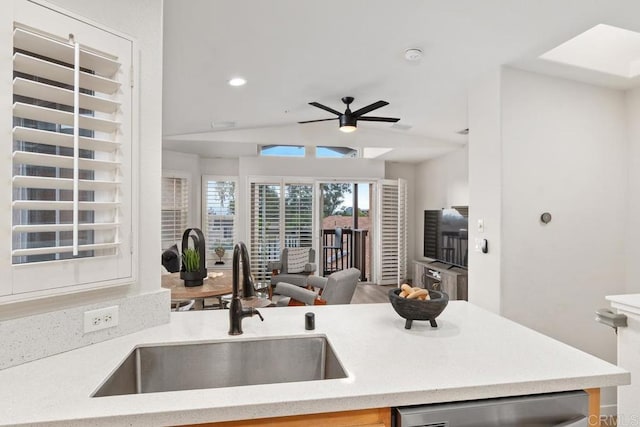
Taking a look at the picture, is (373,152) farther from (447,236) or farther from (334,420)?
(334,420)

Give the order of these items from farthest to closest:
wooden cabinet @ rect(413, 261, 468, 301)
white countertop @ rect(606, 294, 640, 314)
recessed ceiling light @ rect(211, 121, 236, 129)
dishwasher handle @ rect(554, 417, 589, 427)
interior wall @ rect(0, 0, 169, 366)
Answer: recessed ceiling light @ rect(211, 121, 236, 129) → wooden cabinet @ rect(413, 261, 468, 301) → white countertop @ rect(606, 294, 640, 314) → interior wall @ rect(0, 0, 169, 366) → dishwasher handle @ rect(554, 417, 589, 427)

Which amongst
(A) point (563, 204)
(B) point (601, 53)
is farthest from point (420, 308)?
(B) point (601, 53)

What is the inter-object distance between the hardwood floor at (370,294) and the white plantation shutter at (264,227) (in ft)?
5.09

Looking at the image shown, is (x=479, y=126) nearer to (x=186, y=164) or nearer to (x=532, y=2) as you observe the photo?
(x=532, y=2)

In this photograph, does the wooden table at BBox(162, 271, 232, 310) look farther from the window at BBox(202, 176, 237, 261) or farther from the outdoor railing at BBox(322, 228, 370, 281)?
the outdoor railing at BBox(322, 228, 370, 281)

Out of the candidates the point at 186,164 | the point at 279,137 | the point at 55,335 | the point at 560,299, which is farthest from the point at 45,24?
the point at 186,164

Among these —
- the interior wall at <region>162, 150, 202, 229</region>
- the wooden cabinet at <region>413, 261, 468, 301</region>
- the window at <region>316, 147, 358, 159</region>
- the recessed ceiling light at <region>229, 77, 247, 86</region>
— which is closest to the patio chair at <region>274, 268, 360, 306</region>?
the wooden cabinet at <region>413, 261, 468, 301</region>

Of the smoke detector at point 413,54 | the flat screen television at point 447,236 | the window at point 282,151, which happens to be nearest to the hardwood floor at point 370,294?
the flat screen television at point 447,236

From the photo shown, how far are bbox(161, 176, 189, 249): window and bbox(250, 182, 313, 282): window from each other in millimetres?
1108

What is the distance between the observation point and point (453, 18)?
2352mm

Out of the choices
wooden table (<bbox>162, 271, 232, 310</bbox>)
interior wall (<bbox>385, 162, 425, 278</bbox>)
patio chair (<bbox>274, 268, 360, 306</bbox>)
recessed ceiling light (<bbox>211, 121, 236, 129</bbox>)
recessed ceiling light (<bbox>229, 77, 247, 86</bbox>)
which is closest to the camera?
wooden table (<bbox>162, 271, 232, 310</bbox>)

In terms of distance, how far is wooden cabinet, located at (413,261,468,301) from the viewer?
15.7 feet

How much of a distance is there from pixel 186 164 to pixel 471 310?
5.49 metres

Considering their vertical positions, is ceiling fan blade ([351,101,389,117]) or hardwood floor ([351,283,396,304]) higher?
ceiling fan blade ([351,101,389,117])
